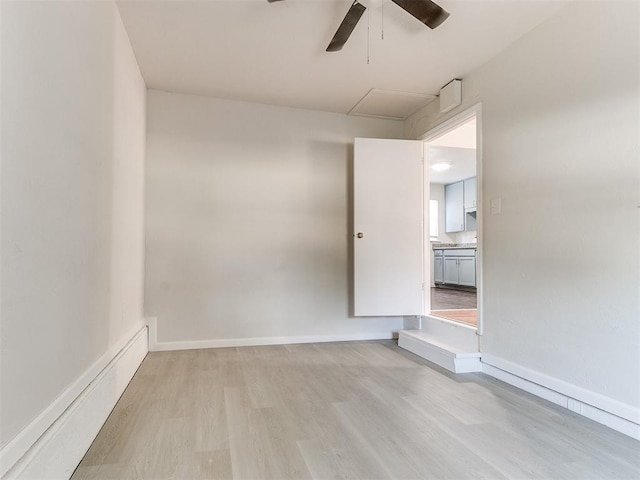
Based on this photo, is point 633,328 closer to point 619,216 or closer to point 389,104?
point 619,216

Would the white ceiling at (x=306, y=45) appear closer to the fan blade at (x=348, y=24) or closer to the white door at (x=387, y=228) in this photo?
the fan blade at (x=348, y=24)

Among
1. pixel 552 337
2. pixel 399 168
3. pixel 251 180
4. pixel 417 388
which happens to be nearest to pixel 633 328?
pixel 552 337

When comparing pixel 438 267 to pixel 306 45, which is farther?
pixel 438 267

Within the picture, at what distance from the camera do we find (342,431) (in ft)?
6.09

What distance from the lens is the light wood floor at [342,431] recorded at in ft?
5.00

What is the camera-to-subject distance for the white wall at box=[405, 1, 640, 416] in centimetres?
194

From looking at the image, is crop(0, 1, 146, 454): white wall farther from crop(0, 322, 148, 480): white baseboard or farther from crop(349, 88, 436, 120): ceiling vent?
crop(349, 88, 436, 120): ceiling vent

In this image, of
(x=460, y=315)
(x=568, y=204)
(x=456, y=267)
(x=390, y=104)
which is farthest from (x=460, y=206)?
(x=568, y=204)

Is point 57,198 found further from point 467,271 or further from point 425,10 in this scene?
point 467,271

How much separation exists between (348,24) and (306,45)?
2.02ft

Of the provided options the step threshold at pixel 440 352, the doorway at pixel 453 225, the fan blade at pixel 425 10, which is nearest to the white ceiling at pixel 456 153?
the doorway at pixel 453 225

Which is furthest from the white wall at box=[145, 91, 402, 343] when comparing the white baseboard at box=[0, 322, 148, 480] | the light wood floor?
the white baseboard at box=[0, 322, 148, 480]

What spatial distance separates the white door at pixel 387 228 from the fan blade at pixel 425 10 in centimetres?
169

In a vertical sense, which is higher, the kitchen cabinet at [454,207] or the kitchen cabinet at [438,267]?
the kitchen cabinet at [454,207]
